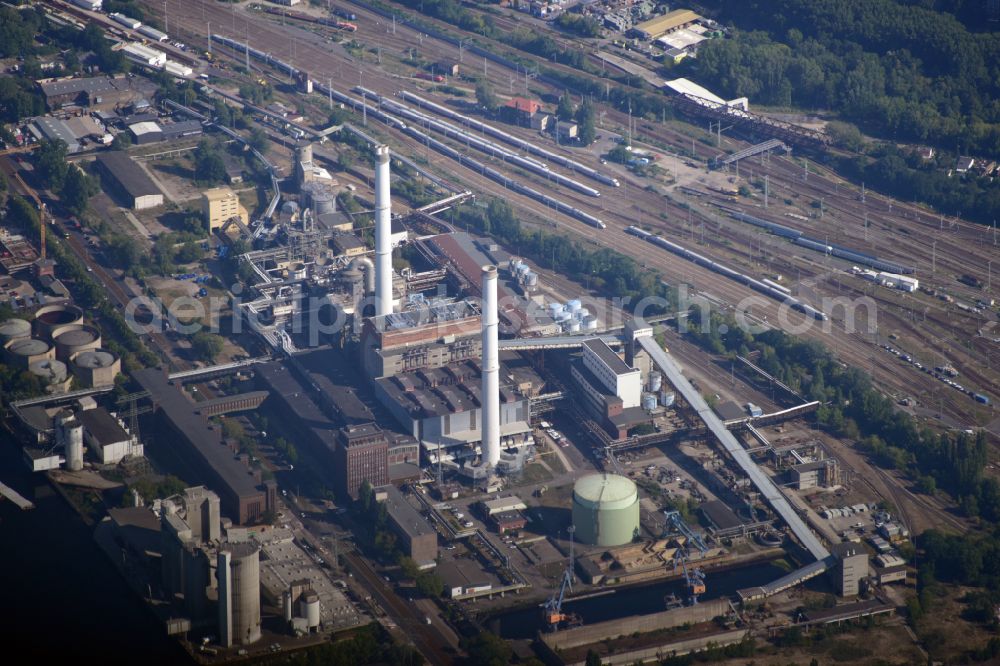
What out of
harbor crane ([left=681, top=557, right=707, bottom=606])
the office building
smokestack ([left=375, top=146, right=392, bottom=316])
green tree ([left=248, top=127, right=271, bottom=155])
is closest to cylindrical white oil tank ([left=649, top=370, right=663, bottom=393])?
smokestack ([left=375, top=146, right=392, bottom=316])

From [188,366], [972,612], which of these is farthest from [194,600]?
[972,612]

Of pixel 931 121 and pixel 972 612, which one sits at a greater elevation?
pixel 931 121

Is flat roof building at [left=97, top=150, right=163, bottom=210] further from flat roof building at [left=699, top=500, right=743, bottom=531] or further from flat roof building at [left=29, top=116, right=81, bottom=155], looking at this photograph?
flat roof building at [left=699, top=500, right=743, bottom=531]

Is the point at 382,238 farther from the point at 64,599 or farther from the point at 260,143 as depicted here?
the point at 64,599

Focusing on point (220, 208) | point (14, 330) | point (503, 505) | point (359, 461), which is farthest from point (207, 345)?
point (503, 505)

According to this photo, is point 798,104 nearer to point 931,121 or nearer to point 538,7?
point 931,121
